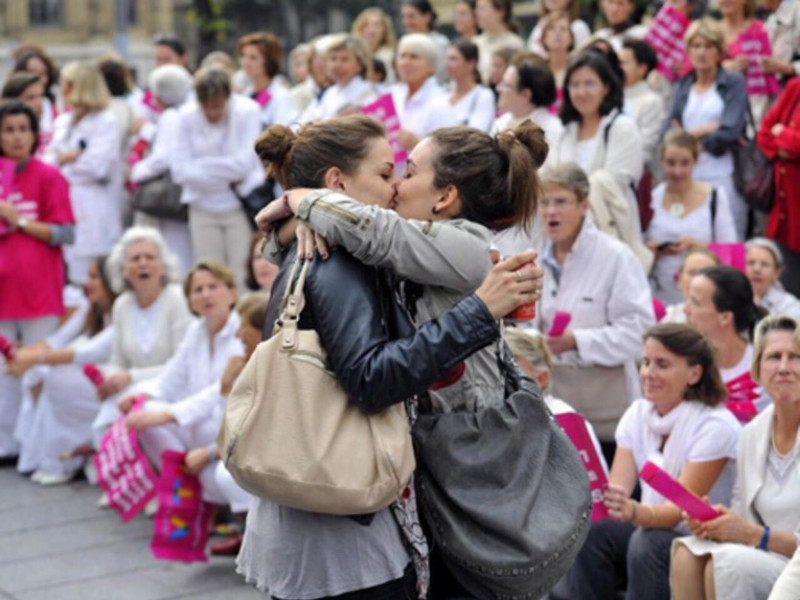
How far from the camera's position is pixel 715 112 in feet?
30.4

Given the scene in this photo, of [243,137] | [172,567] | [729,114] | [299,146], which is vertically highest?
[299,146]

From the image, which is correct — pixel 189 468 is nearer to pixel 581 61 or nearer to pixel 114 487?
pixel 114 487

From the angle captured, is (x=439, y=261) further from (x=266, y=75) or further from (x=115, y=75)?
(x=115, y=75)

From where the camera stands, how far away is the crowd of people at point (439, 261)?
346 cm

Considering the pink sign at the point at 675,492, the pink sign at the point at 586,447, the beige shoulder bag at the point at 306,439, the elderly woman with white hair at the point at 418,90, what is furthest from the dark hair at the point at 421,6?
the beige shoulder bag at the point at 306,439

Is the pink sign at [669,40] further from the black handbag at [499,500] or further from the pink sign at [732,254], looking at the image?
the black handbag at [499,500]

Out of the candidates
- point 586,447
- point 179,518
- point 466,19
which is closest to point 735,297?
point 586,447

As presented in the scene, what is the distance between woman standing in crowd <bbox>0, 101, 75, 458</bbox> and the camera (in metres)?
9.13

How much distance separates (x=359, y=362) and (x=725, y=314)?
3.47 metres

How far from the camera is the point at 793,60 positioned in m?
9.58

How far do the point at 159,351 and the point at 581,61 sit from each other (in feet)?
9.35

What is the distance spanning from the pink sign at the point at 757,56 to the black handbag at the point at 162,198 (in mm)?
3974

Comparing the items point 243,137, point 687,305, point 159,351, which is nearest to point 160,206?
point 243,137

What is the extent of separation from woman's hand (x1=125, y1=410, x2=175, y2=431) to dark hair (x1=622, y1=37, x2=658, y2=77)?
4.08 metres
